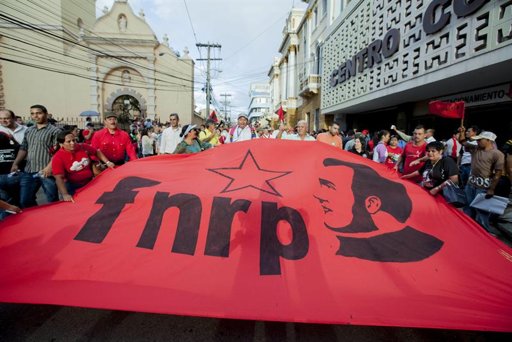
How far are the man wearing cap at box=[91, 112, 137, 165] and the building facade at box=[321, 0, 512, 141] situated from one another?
7.60 m

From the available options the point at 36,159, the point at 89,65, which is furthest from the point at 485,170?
the point at 89,65

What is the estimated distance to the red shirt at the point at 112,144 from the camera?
185 inches

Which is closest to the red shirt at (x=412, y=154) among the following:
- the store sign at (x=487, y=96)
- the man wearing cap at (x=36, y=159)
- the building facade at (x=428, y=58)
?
the building facade at (x=428, y=58)

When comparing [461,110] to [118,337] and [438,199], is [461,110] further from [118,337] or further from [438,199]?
[118,337]

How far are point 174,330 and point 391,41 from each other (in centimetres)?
1172

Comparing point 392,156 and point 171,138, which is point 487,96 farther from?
point 171,138

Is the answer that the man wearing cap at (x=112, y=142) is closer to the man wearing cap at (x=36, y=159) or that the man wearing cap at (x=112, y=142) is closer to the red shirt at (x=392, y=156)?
the man wearing cap at (x=36, y=159)

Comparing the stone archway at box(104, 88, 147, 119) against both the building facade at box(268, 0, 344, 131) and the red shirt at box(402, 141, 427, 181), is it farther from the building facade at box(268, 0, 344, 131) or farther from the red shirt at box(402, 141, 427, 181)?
the red shirt at box(402, 141, 427, 181)

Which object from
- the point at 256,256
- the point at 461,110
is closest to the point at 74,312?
the point at 256,256

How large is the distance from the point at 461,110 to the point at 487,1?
2.61m

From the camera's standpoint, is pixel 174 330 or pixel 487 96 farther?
pixel 487 96

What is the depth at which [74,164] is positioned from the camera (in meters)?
3.69

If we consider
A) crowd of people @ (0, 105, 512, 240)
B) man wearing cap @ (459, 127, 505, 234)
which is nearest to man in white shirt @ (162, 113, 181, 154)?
crowd of people @ (0, 105, 512, 240)

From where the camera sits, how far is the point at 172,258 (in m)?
2.41
